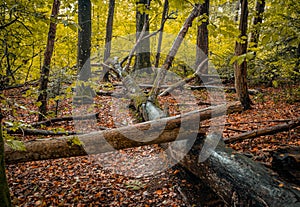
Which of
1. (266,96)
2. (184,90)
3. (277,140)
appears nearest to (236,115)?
(277,140)

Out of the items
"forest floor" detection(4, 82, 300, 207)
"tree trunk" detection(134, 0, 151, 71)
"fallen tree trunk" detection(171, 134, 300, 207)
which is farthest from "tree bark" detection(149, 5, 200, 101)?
"tree trunk" detection(134, 0, 151, 71)

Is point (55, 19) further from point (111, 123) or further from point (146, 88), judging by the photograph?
point (146, 88)

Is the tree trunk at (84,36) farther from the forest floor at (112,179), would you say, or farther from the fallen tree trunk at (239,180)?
the fallen tree trunk at (239,180)

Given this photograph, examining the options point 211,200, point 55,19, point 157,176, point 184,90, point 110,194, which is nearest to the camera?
point 55,19

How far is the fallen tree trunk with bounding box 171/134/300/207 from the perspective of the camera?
2.40m

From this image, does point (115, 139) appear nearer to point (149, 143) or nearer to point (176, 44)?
point (149, 143)

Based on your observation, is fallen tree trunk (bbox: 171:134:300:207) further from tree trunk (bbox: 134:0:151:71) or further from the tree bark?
tree trunk (bbox: 134:0:151:71)

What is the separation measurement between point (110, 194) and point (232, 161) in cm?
212

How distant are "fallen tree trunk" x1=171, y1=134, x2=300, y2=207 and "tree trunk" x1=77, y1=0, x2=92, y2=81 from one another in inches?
222

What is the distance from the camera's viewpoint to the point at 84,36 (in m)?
7.81

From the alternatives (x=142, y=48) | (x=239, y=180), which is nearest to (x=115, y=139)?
(x=239, y=180)

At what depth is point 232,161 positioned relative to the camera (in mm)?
3125

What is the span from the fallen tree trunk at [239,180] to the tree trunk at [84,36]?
18.5ft

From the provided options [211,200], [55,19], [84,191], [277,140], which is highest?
[55,19]
